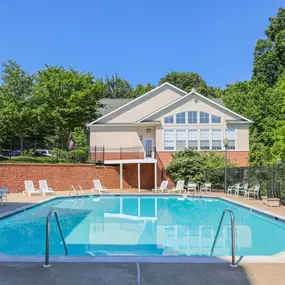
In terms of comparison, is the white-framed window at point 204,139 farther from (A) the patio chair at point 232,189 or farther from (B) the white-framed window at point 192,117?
(A) the patio chair at point 232,189

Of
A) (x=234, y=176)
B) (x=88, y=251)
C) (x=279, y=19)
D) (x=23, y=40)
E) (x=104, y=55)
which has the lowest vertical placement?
(x=88, y=251)

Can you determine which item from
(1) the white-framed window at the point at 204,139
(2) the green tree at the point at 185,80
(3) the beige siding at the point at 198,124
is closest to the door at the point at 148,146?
(3) the beige siding at the point at 198,124

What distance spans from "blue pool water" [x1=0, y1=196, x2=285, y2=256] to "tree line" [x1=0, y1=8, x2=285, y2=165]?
34.8ft

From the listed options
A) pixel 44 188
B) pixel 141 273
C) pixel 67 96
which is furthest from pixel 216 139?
pixel 141 273

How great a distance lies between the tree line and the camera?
26750 mm

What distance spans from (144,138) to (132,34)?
8997mm

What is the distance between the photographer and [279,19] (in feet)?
143

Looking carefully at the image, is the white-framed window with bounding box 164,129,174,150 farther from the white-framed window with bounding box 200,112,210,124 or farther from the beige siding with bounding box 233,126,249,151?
the beige siding with bounding box 233,126,249,151

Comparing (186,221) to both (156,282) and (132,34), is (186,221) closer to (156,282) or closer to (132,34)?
(156,282)

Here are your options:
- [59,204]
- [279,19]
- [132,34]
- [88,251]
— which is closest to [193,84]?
[279,19]

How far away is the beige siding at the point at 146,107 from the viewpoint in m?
30.2

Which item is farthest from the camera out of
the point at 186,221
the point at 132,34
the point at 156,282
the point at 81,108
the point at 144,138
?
the point at 81,108

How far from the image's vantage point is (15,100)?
87.6 ft

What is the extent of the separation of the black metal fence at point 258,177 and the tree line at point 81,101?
3.74 meters
